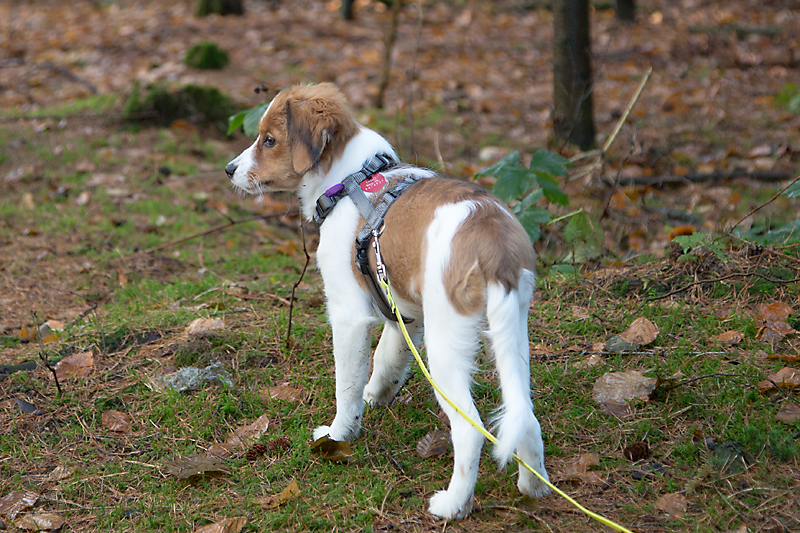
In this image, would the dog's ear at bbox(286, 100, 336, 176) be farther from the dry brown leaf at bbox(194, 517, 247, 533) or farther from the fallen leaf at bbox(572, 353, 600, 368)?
the fallen leaf at bbox(572, 353, 600, 368)

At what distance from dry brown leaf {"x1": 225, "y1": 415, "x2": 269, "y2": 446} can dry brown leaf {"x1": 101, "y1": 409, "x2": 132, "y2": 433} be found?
1.96ft

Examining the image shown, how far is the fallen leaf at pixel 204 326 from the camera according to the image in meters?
4.17

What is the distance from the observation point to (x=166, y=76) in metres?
9.81

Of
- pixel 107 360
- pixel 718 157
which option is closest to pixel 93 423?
pixel 107 360

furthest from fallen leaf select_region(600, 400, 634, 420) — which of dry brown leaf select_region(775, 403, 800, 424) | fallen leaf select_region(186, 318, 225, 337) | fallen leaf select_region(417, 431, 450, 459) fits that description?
fallen leaf select_region(186, 318, 225, 337)

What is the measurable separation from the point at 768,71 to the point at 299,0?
10118 millimetres

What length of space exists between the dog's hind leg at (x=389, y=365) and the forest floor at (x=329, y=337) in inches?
4.8

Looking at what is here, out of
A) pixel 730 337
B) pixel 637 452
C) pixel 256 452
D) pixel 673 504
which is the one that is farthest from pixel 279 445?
pixel 730 337

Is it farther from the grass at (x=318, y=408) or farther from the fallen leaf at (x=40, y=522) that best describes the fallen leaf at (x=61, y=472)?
the fallen leaf at (x=40, y=522)

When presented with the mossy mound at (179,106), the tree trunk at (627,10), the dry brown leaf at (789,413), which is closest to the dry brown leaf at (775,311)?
the dry brown leaf at (789,413)

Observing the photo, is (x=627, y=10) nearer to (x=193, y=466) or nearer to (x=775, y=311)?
(x=775, y=311)

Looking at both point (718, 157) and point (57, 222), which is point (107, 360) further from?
point (718, 157)

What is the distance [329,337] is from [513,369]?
6.23 ft

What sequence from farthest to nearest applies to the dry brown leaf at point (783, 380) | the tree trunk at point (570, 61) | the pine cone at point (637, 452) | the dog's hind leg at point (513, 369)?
the tree trunk at point (570, 61), the dry brown leaf at point (783, 380), the pine cone at point (637, 452), the dog's hind leg at point (513, 369)
